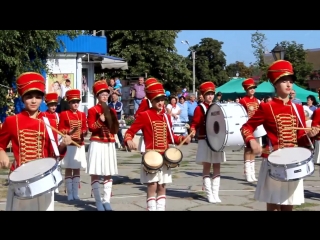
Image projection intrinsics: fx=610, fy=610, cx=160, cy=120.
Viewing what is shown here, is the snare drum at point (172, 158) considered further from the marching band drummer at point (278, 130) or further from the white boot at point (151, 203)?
the marching band drummer at point (278, 130)

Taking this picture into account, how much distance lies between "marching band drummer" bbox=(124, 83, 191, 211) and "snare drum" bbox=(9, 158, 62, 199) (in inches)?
77.5

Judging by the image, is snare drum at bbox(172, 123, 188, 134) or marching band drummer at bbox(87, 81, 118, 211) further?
snare drum at bbox(172, 123, 188, 134)

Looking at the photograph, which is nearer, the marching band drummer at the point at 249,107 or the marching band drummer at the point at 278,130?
the marching band drummer at the point at 278,130

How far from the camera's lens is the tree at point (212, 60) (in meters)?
79.5

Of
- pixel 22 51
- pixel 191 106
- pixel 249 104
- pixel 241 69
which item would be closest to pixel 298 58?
pixel 191 106

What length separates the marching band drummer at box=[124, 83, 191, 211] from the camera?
7.71m

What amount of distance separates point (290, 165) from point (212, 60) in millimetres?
78665


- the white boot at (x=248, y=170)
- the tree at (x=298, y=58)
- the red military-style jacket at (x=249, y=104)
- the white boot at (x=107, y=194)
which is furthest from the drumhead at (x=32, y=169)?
the tree at (x=298, y=58)

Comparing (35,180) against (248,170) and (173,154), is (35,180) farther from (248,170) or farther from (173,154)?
(248,170)

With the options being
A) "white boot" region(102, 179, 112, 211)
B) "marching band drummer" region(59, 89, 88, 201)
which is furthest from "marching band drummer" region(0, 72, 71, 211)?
"marching band drummer" region(59, 89, 88, 201)

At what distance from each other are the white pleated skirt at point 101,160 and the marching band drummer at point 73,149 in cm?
85

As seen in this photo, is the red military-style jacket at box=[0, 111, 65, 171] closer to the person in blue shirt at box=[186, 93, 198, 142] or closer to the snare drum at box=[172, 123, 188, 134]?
the snare drum at box=[172, 123, 188, 134]
